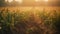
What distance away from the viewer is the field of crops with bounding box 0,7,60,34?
1.01m

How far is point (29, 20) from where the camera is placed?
101 cm

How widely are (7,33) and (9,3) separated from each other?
350mm

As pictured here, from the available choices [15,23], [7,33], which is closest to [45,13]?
[15,23]

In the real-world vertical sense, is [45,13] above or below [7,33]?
above

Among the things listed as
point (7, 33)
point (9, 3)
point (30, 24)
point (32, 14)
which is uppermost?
point (9, 3)

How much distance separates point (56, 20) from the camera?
40.1 inches

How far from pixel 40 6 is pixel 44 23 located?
202 mm

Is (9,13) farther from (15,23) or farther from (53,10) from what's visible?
(53,10)

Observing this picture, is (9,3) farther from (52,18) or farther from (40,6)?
(52,18)

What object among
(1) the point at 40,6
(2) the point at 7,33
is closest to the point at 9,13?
(2) the point at 7,33

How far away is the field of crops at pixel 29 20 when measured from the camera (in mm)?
1008

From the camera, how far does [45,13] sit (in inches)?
40.0

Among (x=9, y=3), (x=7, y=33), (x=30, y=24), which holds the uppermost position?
(x=9, y=3)

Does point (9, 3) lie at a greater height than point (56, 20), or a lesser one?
greater
